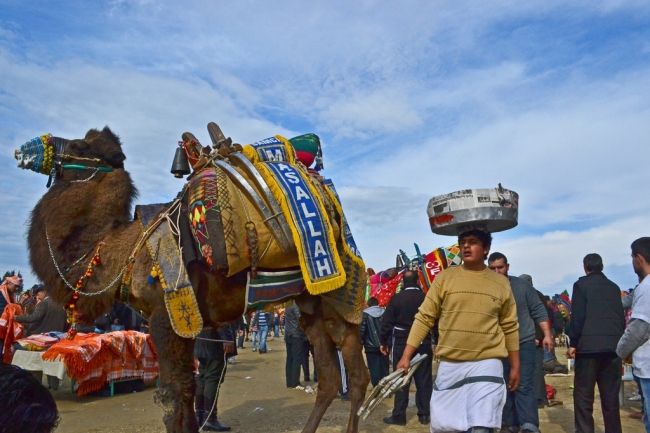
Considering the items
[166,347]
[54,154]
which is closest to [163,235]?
[166,347]

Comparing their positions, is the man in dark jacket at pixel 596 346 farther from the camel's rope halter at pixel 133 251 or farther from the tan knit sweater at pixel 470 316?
the camel's rope halter at pixel 133 251

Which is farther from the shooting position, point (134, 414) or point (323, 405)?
point (134, 414)

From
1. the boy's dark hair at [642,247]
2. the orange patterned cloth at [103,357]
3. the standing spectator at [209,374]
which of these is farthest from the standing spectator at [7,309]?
the boy's dark hair at [642,247]

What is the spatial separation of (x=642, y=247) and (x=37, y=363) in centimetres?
870

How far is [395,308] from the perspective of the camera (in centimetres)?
800

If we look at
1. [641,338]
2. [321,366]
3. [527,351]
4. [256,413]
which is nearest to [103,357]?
[256,413]

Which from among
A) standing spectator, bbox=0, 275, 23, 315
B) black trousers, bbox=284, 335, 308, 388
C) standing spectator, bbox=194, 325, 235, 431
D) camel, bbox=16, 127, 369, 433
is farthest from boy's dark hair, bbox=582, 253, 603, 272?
standing spectator, bbox=0, 275, 23, 315

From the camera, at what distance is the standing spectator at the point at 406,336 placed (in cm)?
752

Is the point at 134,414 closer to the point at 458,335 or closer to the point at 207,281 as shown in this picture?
the point at 207,281

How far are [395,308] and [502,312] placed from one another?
386cm

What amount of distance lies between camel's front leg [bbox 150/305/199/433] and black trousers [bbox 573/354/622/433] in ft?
12.9

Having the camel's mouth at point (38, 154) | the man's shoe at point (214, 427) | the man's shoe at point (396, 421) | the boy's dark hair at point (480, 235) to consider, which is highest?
the camel's mouth at point (38, 154)

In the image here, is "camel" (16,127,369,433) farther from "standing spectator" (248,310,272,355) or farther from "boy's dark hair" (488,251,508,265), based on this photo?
"standing spectator" (248,310,272,355)

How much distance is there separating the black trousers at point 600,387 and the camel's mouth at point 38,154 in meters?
5.58
